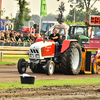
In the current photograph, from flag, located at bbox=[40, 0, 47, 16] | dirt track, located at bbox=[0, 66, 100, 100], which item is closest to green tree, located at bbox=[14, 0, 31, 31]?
flag, located at bbox=[40, 0, 47, 16]

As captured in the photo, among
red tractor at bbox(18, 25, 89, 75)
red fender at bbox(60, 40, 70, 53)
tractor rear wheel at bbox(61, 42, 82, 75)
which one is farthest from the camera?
red fender at bbox(60, 40, 70, 53)

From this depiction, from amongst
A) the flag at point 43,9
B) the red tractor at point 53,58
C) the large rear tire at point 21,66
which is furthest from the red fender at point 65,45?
the flag at point 43,9

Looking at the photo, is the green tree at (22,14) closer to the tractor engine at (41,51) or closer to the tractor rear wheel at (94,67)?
the tractor rear wheel at (94,67)

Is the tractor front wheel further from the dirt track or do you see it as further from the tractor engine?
the dirt track

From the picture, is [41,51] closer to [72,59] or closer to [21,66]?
[21,66]

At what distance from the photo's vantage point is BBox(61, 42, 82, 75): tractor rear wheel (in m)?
14.4

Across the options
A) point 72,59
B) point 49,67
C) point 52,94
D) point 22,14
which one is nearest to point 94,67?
point 72,59

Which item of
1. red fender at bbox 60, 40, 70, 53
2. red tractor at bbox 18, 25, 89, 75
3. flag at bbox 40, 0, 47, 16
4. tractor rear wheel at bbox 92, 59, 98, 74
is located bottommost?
tractor rear wheel at bbox 92, 59, 98, 74

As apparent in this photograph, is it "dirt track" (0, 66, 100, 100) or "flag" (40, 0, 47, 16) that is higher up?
"flag" (40, 0, 47, 16)

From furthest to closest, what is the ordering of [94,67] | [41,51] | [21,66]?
1. [94,67]
2. [21,66]
3. [41,51]

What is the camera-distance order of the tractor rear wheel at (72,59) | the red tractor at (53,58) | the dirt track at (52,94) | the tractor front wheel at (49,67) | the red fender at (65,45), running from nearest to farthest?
the dirt track at (52,94) < the tractor front wheel at (49,67) < the red tractor at (53,58) < the tractor rear wheel at (72,59) < the red fender at (65,45)

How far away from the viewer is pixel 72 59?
14.7 metres

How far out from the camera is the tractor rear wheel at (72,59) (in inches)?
565

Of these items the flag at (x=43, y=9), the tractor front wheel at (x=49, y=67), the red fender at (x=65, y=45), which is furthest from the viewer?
the flag at (x=43, y=9)
